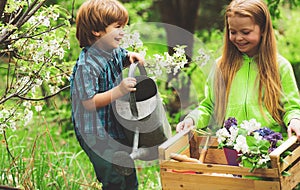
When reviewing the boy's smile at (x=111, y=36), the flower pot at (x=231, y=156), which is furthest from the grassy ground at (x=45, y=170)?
the boy's smile at (x=111, y=36)

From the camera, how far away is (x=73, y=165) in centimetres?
419

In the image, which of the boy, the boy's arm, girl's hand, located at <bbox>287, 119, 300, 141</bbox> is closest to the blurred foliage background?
the boy

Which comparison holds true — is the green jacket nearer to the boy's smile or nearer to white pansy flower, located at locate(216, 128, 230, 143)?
white pansy flower, located at locate(216, 128, 230, 143)

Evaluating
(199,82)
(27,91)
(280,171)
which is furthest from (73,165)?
(199,82)

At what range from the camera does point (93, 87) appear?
2.76 m

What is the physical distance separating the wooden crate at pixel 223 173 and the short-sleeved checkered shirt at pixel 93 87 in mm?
412

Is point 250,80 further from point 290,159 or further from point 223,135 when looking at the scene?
point 290,159

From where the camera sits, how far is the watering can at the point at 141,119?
9.01 feet

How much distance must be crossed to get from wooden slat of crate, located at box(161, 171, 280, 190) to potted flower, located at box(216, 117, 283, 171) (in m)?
0.08

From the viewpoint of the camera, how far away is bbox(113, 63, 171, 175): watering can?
2746mm

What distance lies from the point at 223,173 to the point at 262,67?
79 centimetres

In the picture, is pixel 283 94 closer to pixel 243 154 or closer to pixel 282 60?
pixel 282 60

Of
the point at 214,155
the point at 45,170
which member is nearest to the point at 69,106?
the point at 45,170

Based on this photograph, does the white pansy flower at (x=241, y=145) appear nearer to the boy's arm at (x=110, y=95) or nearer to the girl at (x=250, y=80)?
the girl at (x=250, y=80)
